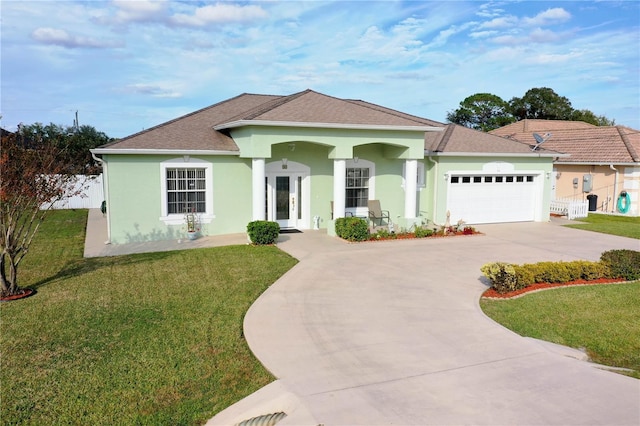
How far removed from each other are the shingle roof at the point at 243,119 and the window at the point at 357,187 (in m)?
2.36

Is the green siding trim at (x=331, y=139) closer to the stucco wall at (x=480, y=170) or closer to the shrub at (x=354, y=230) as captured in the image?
the stucco wall at (x=480, y=170)

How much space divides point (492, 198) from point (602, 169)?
905cm

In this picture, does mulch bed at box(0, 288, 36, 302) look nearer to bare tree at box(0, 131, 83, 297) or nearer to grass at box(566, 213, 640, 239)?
bare tree at box(0, 131, 83, 297)

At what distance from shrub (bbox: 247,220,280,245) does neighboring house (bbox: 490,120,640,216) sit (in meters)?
14.4

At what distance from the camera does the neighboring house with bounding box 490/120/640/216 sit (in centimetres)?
2408

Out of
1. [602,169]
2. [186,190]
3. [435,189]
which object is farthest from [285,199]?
[602,169]

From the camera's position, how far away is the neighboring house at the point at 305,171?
51.3 ft

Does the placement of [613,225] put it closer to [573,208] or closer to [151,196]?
[573,208]

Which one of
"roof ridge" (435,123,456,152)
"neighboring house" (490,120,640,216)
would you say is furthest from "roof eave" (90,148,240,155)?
"neighboring house" (490,120,640,216)

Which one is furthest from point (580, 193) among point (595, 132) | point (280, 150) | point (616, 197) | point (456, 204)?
point (280, 150)

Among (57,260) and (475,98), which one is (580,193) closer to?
(57,260)

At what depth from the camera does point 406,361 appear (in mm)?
6754

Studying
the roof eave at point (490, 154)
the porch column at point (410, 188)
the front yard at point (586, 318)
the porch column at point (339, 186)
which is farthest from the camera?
the roof eave at point (490, 154)

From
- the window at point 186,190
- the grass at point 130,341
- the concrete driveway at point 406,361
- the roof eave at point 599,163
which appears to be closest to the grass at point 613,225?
the roof eave at point 599,163
